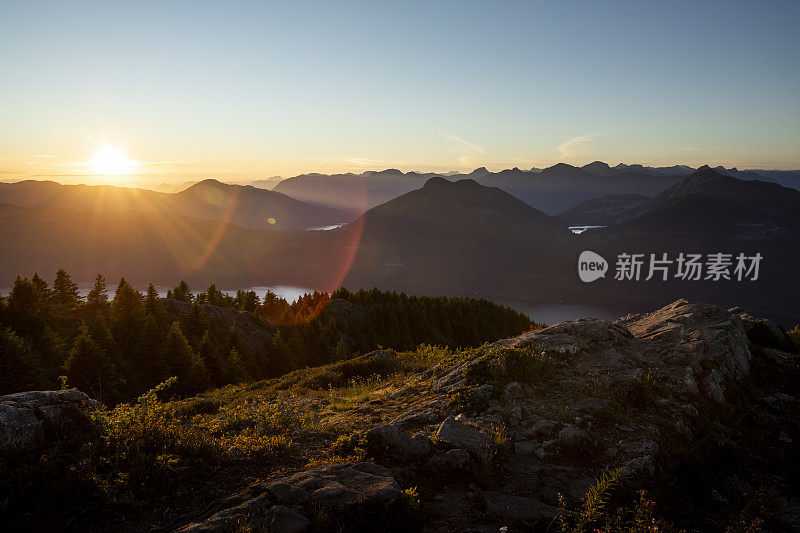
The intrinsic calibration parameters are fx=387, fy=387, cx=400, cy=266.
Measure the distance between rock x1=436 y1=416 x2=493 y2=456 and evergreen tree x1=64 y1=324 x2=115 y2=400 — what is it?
110 ft

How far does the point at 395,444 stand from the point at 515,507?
2839 millimetres

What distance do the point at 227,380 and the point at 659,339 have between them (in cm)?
3953

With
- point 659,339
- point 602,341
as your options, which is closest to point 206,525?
point 602,341

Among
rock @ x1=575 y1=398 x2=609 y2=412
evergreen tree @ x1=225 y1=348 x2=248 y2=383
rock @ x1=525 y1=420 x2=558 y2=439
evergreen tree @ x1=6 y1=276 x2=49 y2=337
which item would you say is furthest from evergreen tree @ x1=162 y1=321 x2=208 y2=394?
rock @ x1=575 y1=398 x2=609 y2=412

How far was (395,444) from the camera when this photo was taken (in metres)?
8.98

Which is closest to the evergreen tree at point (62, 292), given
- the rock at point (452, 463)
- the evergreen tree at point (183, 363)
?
the evergreen tree at point (183, 363)

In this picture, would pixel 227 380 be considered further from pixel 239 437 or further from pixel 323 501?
pixel 323 501

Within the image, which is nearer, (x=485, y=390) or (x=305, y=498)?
(x=305, y=498)

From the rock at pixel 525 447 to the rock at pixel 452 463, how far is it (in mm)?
1439

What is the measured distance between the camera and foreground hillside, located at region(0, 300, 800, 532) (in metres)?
6.75

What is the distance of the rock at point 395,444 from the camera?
8812mm

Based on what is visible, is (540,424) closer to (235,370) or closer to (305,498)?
(305,498)

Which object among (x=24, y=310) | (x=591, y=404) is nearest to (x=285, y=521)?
(x=591, y=404)

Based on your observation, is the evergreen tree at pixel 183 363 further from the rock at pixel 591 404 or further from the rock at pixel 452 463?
the rock at pixel 591 404
